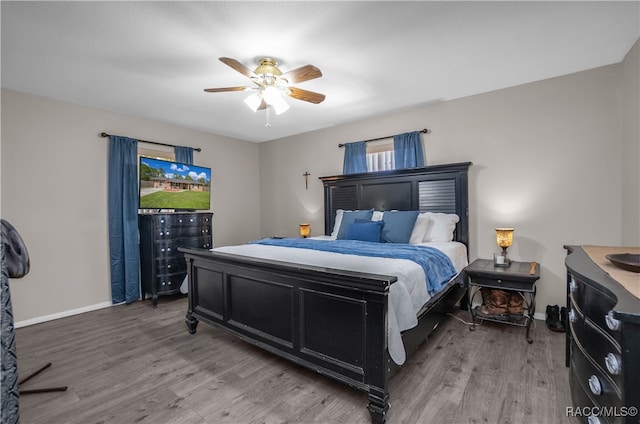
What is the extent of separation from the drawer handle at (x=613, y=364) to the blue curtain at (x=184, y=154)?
16.8 ft

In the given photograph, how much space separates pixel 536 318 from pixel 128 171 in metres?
5.58

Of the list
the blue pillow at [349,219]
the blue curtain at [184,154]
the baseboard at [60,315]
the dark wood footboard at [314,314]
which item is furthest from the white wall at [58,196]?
the blue pillow at [349,219]

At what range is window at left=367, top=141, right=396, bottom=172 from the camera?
174 inches

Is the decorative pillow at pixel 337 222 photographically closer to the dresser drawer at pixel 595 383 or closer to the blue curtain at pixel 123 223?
the blue curtain at pixel 123 223

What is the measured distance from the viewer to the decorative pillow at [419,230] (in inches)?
137

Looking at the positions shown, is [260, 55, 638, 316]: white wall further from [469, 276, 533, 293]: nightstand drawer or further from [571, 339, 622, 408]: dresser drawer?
[571, 339, 622, 408]: dresser drawer

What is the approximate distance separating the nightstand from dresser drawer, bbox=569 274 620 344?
1.44 meters

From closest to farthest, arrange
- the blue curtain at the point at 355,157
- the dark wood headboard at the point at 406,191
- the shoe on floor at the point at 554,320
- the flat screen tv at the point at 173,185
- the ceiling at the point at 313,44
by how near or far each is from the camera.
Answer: the ceiling at the point at 313,44 → the shoe on floor at the point at 554,320 → the dark wood headboard at the point at 406,191 → the flat screen tv at the point at 173,185 → the blue curtain at the point at 355,157

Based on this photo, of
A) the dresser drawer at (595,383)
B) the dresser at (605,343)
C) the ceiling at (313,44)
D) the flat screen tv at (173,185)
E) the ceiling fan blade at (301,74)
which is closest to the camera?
the dresser at (605,343)

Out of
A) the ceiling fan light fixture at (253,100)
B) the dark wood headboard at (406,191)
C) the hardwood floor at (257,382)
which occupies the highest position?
the ceiling fan light fixture at (253,100)

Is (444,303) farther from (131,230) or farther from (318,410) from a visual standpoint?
(131,230)

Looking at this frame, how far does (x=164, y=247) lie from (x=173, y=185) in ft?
3.15

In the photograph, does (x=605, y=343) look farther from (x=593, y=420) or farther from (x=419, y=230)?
(x=419, y=230)

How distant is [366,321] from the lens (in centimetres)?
179
